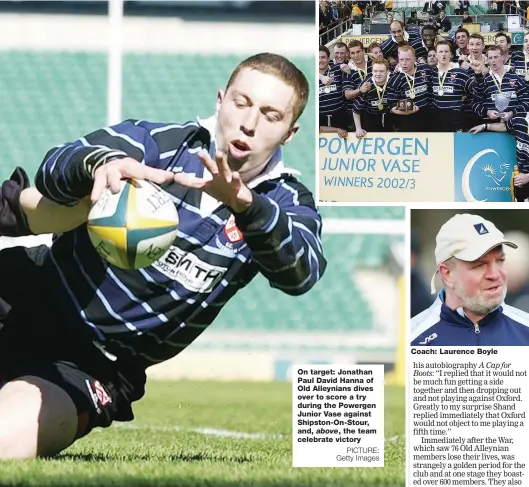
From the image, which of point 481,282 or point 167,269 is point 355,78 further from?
point 167,269

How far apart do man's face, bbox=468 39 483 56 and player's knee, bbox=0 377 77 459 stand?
7.94 feet

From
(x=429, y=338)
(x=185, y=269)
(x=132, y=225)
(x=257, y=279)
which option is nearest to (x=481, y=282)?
(x=429, y=338)

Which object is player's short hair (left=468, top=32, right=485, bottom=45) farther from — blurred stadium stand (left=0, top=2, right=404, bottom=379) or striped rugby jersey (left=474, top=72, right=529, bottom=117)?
blurred stadium stand (left=0, top=2, right=404, bottom=379)

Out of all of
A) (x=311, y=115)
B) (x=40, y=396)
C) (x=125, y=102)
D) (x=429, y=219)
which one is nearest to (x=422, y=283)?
(x=429, y=219)

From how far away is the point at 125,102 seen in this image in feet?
23.9

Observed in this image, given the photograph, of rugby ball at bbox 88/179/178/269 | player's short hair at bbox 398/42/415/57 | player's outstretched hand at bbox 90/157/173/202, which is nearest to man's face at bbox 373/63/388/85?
player's short hair at bbox 398/42/415/57

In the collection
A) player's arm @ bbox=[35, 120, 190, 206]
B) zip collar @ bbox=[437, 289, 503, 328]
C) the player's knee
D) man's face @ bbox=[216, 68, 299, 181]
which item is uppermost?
man's face @ bbox=[216, 68, 299, 181]

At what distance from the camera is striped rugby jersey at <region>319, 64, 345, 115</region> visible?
5.21 m

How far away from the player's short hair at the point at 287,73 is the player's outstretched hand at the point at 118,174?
123cm

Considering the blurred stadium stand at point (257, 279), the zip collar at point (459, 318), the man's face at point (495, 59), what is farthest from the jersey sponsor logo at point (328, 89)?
the zip collar at point (459, 318)

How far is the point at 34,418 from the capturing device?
13.8 ft

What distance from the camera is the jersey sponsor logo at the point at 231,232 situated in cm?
452

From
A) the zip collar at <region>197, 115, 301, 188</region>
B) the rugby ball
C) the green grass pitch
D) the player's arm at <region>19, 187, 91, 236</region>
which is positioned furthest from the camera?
the zip collar at <region>197, 115, 301, 188</region>

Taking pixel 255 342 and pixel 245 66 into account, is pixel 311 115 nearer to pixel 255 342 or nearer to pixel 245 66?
pixel 245 66
